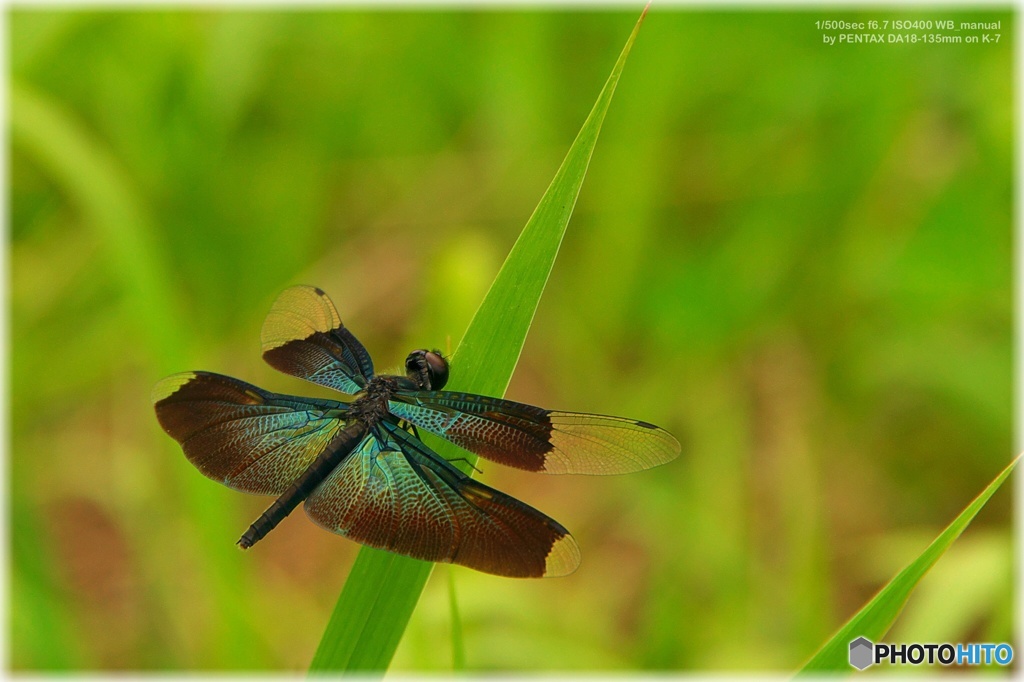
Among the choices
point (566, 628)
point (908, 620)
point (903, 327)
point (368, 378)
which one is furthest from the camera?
point (903, 327)

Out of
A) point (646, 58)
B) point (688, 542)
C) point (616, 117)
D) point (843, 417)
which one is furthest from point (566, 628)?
point (646, 58)

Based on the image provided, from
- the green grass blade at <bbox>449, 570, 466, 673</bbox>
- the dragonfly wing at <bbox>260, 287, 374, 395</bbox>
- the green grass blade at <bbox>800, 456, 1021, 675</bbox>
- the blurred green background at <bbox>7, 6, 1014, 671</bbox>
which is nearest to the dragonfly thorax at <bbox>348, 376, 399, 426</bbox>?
the dragonfly wing at <bbox>260, 287, 374, 395</bbox>

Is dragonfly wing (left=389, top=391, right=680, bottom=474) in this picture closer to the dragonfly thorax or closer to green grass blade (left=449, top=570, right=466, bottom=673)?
the dragonfly thorax

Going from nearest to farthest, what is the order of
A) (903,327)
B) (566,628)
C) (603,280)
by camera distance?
(566,628), (903,327), (603,280)

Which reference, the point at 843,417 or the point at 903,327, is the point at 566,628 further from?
the point at 903,327

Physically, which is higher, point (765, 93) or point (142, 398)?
point (765, 93)
